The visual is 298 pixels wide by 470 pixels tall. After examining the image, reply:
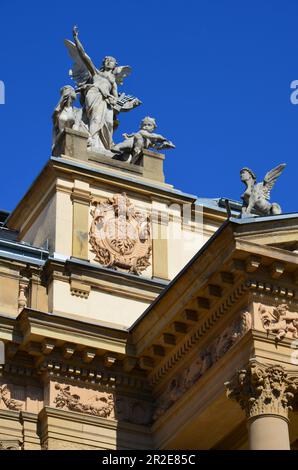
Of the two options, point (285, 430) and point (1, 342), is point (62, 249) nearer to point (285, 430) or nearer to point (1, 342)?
point (1, 342)

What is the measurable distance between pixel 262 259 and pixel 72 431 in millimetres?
5517

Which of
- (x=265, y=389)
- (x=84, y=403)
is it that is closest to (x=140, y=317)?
(x=84, y=403)

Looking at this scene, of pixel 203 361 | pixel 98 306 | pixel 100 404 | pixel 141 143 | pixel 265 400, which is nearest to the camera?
pixel 265 400

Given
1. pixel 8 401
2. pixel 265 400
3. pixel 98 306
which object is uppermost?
pixel 98 306

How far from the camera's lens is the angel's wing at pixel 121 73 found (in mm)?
39069

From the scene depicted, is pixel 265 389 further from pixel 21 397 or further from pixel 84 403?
pixel 21 397

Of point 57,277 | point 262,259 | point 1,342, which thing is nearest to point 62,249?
point 57,277

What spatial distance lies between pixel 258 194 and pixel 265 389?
15.8 feet

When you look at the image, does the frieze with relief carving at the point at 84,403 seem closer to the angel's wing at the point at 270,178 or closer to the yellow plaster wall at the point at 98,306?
the yellow plaster wall at the point at 98,306

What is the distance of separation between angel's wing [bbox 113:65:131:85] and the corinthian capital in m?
12.3

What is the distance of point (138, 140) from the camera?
37219mm

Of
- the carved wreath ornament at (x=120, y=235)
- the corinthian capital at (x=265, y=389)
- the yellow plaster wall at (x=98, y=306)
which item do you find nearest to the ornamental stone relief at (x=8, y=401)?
the yellow plaster wall at (x=98, y=306)

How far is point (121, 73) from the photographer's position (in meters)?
39.2

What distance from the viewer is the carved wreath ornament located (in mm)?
34344
